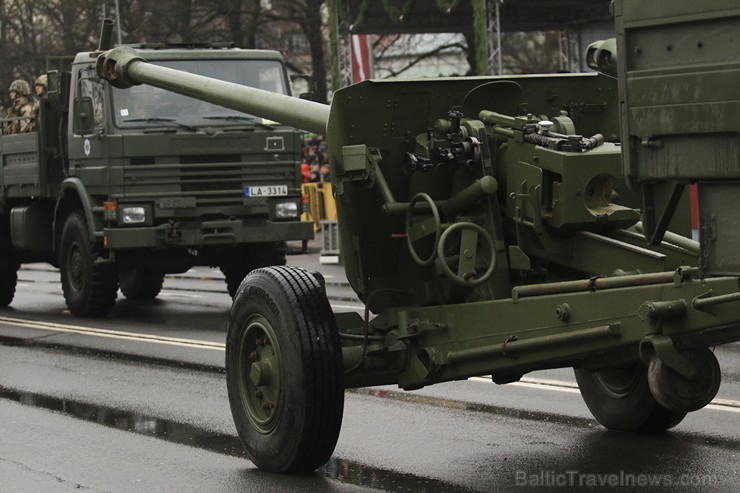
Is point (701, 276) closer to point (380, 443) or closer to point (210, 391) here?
point (380, 443)

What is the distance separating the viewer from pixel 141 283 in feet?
57.3

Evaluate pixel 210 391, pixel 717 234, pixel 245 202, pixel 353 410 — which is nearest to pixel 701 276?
pixel 717 234

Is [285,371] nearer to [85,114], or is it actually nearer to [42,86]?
[85,114]

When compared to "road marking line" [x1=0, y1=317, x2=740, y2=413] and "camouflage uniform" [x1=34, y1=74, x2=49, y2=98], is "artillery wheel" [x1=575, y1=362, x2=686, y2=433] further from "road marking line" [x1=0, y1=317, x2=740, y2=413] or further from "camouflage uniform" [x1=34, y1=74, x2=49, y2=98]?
"camouflage uniform" [x1=34, y1=74, x2=49, y2=98]

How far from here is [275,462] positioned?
700 centimetres

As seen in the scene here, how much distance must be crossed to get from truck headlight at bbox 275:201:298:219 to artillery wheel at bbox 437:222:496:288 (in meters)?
8.74

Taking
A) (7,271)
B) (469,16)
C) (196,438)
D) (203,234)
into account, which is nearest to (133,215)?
(203,234)

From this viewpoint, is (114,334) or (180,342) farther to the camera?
(114,334)

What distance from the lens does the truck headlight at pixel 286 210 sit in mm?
15492

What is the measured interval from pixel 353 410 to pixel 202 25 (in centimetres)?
3095

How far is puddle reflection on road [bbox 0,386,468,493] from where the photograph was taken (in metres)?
6.89

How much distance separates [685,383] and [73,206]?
11.3 meters

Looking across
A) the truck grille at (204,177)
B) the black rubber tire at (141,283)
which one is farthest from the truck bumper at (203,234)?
the black rubber tire at (141,283)

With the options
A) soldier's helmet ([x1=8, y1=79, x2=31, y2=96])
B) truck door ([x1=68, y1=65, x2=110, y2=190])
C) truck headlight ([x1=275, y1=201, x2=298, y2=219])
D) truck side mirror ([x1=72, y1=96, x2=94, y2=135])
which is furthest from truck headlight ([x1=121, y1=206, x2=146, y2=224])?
soldier's helmet ([x1=8, y1=79, x2=31, y2=96])
